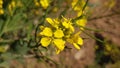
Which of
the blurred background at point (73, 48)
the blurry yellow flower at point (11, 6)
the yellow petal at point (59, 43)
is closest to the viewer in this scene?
the yellow petal at point (59, 43)

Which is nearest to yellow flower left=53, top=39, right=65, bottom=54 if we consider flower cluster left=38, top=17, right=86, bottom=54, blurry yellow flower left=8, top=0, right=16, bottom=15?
flower cluster left=38, top=17, right=86, bottom=54

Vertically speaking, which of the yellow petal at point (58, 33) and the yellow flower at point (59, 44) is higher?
the yellow petal at point (58, 33)

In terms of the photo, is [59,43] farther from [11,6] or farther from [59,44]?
[11,6]

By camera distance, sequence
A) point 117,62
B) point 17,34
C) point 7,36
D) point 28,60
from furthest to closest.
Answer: point 117,62 → point 28,60 → point 17,34 → point 7,36

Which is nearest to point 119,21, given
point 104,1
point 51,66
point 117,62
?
point 104,1

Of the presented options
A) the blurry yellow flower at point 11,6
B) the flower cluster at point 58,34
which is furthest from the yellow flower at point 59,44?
the blurry yellow flower at point 11,6

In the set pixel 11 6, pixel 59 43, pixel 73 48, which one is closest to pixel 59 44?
pixel 59 43

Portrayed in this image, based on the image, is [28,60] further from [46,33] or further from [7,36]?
[46,33]

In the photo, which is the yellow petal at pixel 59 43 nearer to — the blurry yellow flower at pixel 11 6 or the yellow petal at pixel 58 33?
the yellow petal at pixel 58 33

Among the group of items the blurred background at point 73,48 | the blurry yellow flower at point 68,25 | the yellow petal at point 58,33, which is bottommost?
the blurred background at point 73,48

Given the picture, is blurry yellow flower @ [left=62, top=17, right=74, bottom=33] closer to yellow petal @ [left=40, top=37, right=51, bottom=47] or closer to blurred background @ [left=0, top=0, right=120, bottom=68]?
yellow petal @ [left=40, top=37, right=51, bottom=47]

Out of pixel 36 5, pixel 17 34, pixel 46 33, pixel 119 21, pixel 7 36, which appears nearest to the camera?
pixel 46 33
